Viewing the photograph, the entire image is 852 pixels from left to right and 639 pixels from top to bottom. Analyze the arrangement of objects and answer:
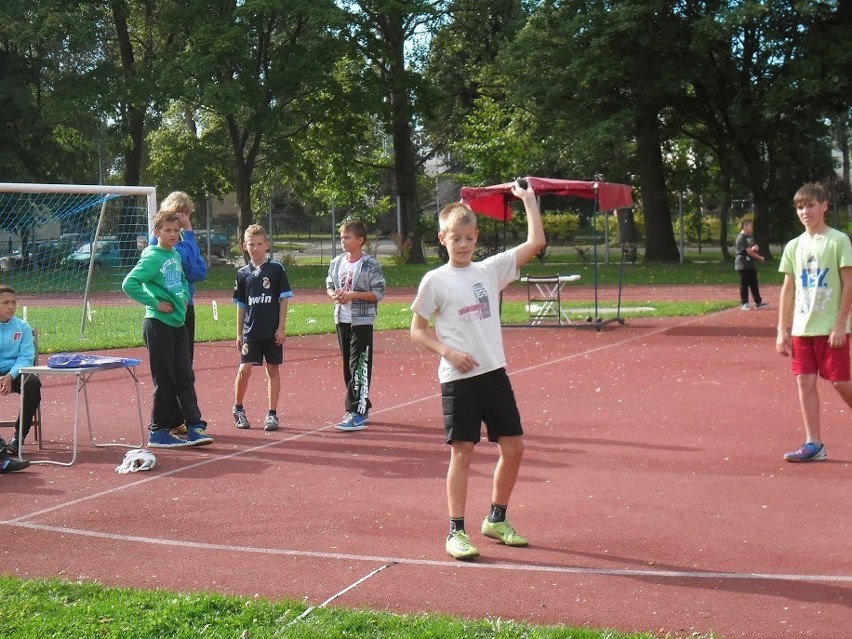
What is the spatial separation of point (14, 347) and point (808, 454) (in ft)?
19.9

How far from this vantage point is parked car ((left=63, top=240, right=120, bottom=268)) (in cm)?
2237

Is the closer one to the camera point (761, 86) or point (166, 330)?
point (166, 330)

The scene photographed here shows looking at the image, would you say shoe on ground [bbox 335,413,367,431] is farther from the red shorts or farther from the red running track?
the red shorts

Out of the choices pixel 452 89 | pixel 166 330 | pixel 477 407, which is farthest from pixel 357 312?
pixel 452 89

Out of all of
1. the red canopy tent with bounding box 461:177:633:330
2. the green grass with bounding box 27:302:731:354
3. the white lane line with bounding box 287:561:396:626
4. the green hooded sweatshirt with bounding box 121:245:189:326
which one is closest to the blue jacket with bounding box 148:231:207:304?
the green hooded sweatshirt with bounding box 121:245:189:326

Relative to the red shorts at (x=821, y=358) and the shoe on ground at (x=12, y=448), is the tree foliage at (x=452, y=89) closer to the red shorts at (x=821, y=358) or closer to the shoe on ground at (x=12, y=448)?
the red shorts at (x=821, y=358)

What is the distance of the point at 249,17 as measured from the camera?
39906mm

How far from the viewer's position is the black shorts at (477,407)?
6039mm

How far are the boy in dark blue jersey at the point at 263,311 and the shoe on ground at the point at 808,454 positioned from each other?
14.4 feet

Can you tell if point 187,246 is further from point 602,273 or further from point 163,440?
point 602,273

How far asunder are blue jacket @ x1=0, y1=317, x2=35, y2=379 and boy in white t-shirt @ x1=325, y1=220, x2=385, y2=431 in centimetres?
254

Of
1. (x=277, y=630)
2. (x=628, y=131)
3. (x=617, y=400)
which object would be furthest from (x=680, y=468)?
(x=628, y=131)

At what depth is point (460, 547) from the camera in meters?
5.86

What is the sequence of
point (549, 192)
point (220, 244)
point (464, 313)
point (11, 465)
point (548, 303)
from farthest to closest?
point (220, 244) < point (548, 303) < point (549, 192) < point (11, 465) < point (464, 313)
